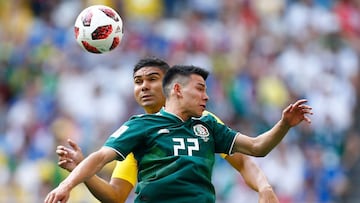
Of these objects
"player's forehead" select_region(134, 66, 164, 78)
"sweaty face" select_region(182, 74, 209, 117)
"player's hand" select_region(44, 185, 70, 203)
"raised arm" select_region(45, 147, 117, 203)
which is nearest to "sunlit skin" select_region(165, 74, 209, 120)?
"sweaty face" select_region(182, 74, 209, 117)

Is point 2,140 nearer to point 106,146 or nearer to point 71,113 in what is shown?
point 71,113

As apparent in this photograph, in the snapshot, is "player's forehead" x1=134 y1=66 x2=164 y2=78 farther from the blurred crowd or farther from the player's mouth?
the blurred crowd

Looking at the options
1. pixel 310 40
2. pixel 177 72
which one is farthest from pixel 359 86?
pixel 177 72

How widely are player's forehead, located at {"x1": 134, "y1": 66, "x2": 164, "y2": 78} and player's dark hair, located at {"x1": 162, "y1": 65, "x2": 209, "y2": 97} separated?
0.49 meters

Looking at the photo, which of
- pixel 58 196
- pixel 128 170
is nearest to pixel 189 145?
pixel 128 170

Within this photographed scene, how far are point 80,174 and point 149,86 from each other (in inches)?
61.7

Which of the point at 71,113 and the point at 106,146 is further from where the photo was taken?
the point at 71,113

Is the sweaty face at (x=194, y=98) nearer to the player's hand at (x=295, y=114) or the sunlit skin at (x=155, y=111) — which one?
the sunlit skin at (x=155, y=111)

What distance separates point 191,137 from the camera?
9742 millimetres

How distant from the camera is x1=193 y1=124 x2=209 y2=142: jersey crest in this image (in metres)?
9.80

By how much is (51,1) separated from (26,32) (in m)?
1.11

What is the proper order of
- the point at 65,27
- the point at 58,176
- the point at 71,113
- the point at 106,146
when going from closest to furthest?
the point at 106,146 → the point at 58,176 → the point at 71,113 → the point at 65,27

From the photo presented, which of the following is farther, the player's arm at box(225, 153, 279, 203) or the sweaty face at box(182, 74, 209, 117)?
the player's arm at box(225, 153, 279, 203)

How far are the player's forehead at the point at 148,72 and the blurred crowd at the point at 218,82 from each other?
654 centimetres
